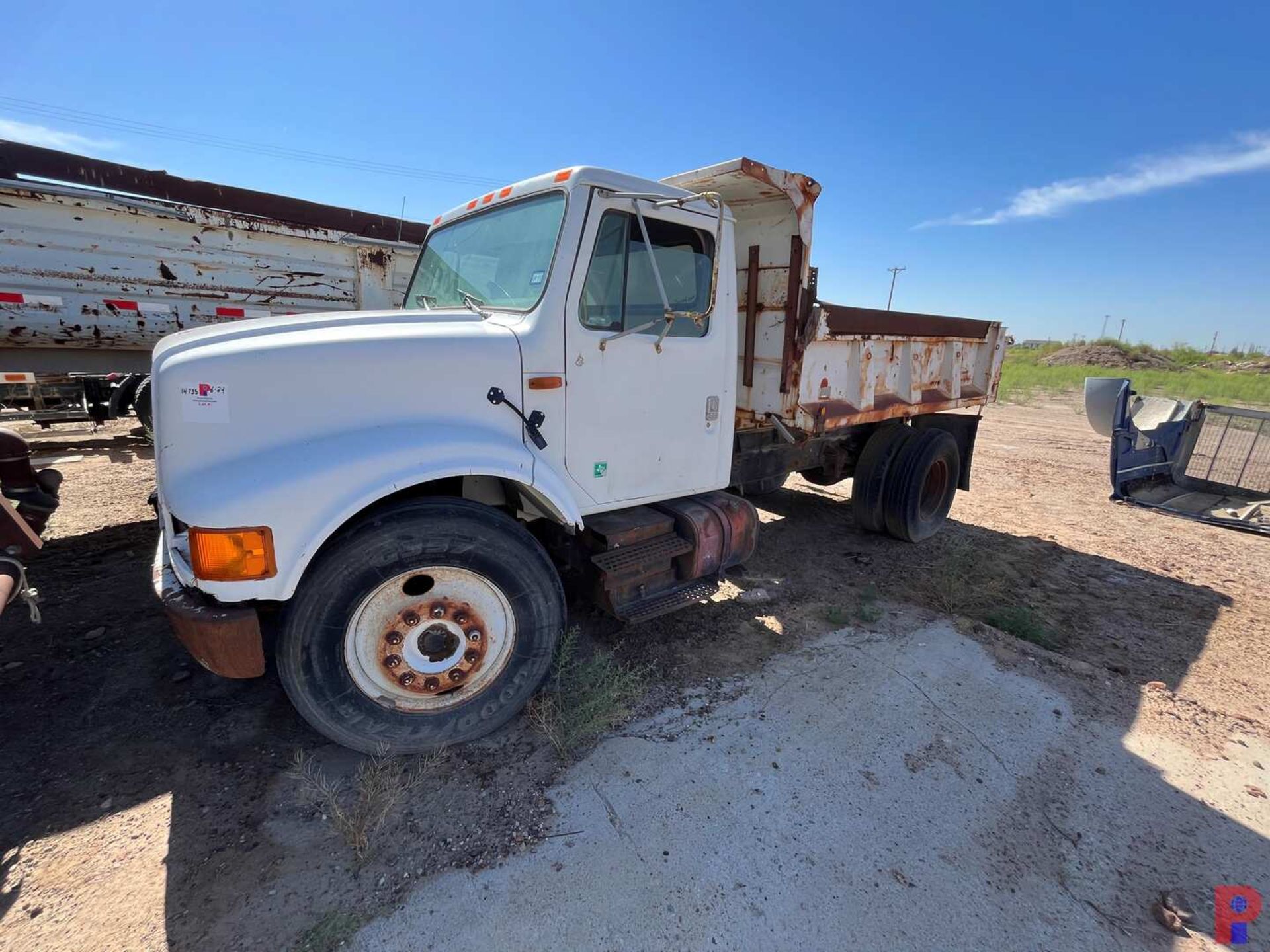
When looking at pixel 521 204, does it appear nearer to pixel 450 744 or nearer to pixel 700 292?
pixel 700 292

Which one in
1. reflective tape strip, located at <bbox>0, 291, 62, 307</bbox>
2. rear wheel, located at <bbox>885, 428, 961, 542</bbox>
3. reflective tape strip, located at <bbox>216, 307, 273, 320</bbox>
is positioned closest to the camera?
reflective tape strip, located at <bbox>0, 291, 62, 307</bbox>

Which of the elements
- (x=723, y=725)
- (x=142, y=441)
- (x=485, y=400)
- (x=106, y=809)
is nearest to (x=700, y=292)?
(x=485, y=400)

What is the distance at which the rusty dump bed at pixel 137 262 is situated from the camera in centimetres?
443

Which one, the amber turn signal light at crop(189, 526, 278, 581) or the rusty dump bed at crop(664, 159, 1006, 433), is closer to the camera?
the amber turn signal light at crop(189, 526, 278, 581)

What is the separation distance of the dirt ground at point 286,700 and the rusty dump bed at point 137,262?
65.4 inches

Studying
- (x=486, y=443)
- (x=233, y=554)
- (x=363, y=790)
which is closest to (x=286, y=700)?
(x=363, y=790)

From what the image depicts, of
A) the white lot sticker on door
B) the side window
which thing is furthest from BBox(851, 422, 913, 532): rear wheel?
the white lot sticker on door

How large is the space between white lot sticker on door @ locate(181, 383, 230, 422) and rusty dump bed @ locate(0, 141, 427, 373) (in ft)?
9.95

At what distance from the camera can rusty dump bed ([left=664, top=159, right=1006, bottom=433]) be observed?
3508mm

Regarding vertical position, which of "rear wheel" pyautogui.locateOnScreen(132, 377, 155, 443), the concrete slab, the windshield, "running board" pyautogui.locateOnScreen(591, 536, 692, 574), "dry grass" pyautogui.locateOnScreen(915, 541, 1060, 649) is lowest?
"dry grass" pyautogui.locateOnScreen(915, 541, 1060, 649)

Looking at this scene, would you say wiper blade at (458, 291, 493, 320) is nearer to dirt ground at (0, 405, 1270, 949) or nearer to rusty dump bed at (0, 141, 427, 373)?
dirt ground at (0, 405, 1270, 949)

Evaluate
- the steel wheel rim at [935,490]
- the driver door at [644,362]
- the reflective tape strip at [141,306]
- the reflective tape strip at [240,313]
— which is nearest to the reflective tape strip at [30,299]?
the reflective tape strip at [141,306]

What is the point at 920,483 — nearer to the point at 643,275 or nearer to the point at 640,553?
the point at 640,553

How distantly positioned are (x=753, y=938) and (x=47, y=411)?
7900 millimetres
